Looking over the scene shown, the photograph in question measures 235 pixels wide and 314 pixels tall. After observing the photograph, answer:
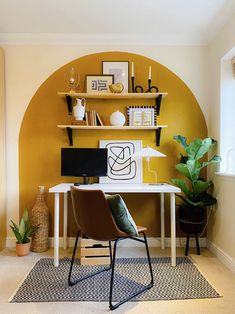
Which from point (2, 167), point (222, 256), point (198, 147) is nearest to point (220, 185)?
point (198, 147)

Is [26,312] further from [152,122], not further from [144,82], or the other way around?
[144,82]

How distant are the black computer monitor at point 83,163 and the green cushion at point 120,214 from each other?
3.62 feet

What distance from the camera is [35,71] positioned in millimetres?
3287

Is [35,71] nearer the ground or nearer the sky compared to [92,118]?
nearer the sky

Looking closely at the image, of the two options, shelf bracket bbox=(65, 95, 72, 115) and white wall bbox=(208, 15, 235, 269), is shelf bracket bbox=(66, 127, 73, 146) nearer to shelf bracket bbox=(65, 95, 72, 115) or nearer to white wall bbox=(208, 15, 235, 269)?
shelf bracket bbox=(65, 95, 72, 115)

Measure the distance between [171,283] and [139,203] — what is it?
1.15 metres

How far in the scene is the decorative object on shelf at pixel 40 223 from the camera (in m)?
3.08

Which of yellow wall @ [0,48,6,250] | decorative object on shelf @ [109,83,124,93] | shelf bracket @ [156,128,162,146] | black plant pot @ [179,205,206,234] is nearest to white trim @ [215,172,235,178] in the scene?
black plant pot @ [179,205,206,234]

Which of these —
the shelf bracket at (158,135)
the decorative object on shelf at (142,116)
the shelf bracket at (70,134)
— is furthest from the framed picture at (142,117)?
the shelf bracket at (70,134)

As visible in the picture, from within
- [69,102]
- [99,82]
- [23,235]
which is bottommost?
[23,235]

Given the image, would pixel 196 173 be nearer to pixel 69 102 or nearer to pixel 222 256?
pixel 222 256

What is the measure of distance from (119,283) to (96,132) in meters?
1.71

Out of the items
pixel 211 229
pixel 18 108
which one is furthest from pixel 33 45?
pixel 211 229

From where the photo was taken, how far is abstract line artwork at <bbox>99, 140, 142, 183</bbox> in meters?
3.26
